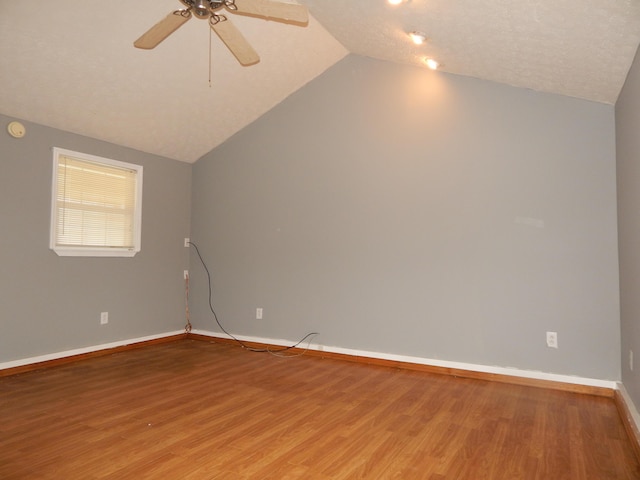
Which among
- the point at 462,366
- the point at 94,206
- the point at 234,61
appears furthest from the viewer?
Answer: the point at 94,206

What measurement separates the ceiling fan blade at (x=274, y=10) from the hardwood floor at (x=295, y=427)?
224 centimetres

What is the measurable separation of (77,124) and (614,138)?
4.48 m

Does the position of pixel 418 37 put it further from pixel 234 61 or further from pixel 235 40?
pixel 234 61

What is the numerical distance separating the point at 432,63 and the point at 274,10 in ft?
6.40

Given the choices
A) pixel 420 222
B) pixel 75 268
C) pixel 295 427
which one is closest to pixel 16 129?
pixel 75 268

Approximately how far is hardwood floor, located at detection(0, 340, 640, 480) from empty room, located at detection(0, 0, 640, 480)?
21mm

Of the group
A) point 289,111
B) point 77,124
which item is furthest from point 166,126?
point 289,111

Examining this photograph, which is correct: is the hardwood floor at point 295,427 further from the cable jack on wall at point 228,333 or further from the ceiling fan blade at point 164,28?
the ceiling fan blade at point 164,28

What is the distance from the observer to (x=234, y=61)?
12.7 ft

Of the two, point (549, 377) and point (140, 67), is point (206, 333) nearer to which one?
point (140, 67)

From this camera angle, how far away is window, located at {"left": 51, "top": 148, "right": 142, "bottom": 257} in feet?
12.7

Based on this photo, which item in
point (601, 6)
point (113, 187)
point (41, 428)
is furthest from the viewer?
point (113, 187)

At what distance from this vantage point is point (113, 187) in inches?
171

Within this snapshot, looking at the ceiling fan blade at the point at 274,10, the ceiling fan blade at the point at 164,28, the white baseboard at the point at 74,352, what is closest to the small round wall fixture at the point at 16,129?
the ceiling fan blade at the point at 164,28
